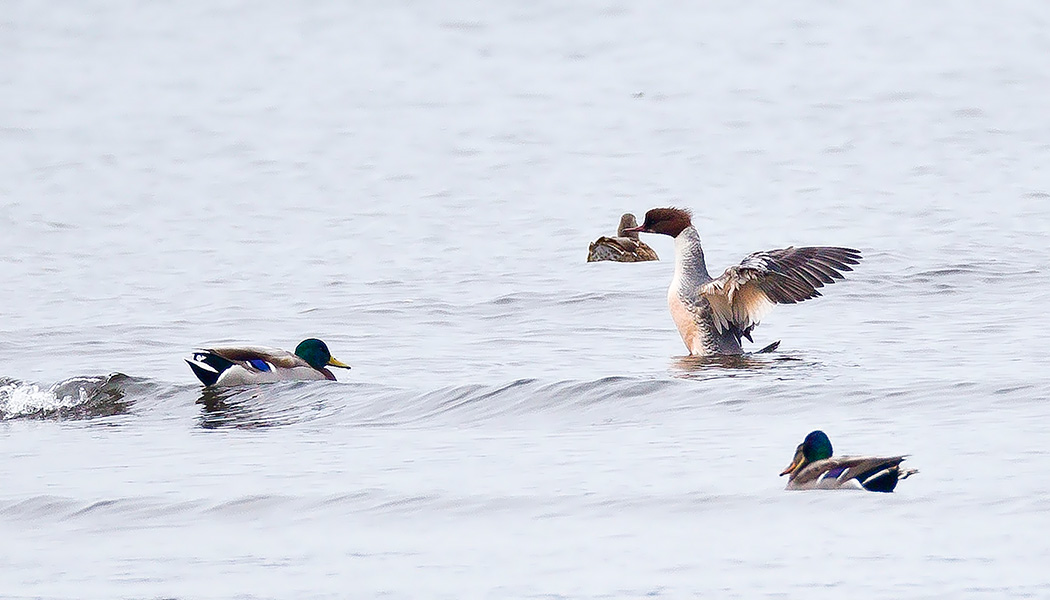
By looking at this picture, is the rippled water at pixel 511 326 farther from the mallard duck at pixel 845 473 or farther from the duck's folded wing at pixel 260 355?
the duck's folded wing at pixel 260 355

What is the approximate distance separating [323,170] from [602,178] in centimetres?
398

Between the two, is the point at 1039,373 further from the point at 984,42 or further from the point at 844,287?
the point at 984,42

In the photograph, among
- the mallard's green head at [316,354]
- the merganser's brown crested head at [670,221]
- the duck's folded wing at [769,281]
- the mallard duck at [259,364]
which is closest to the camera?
the mallard duck at [259,364]

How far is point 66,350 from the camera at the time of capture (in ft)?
44.0

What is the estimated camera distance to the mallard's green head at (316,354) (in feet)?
37.8

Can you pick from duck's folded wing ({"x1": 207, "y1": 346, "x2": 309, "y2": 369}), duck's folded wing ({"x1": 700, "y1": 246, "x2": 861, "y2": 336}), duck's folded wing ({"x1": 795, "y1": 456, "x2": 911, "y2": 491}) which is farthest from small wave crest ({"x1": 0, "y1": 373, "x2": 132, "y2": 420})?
duck's folded wing ({"x1": 795, "y1": 456, "x2": 911, "y2": 491})

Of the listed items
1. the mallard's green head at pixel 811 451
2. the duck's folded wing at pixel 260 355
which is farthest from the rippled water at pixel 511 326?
the duck's folded wing at pixel 260 355

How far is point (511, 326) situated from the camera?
1414 centimetres

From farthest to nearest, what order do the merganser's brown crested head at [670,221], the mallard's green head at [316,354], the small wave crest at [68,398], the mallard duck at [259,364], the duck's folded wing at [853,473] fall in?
the merganser's brown crested head at [670,221] < the mallard's green head at [316,354] < the mallard duck at [259,364] < the small wave crest at [68,398] < the duck's folded wing at [853,473]

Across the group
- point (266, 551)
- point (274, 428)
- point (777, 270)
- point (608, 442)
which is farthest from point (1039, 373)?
point (266, 551)

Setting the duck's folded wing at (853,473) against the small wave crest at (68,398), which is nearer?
the duck's folded wing at (853,473)

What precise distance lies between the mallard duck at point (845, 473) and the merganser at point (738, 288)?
4066mm

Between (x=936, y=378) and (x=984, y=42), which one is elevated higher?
(x=984, y=42)

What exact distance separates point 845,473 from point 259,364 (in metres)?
4.76
